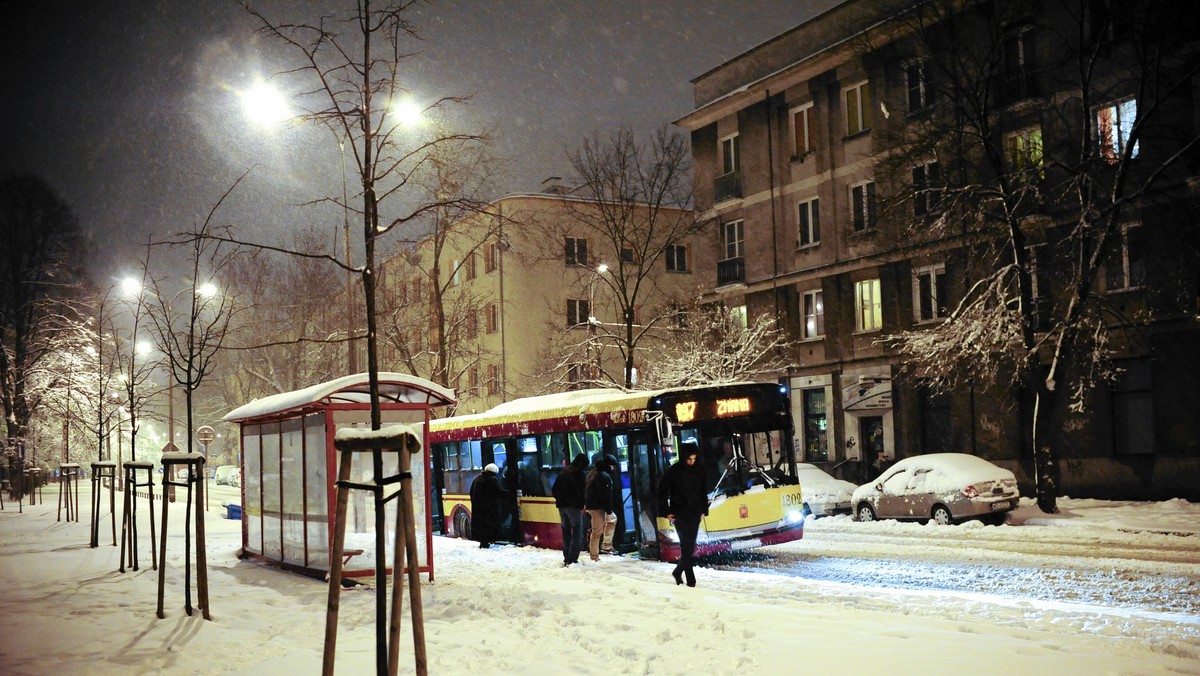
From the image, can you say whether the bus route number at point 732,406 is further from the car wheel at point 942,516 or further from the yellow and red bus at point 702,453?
the car wheel at point 942,516

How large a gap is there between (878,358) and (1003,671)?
92.7ft

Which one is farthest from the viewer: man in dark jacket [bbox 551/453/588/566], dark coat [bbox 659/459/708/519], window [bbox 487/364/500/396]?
window [bbox 487/364/500/396]

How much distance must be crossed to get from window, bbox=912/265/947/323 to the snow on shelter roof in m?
22.7

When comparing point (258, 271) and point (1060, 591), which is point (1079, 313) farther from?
point (258, 271)

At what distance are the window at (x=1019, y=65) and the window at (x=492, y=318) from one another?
1148 inches

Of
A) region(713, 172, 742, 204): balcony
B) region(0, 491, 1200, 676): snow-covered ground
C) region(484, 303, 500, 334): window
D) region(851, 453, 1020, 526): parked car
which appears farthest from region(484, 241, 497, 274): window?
region(0, 491, 1200, 676): snow-covered ground

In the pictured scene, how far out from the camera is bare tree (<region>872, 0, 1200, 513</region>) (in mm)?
23594

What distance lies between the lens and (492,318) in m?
54.3

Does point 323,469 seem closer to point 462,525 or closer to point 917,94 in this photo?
point 462,525

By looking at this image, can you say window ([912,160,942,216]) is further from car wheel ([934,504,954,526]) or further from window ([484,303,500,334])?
window ([484,303,500,334])

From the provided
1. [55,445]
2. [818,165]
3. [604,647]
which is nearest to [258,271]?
[55,445]

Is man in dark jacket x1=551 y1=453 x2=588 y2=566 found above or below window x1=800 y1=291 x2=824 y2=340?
below

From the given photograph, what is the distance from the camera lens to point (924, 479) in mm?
23016

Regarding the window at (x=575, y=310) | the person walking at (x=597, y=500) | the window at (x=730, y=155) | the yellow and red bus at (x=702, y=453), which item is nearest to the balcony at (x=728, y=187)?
the window at (x=730, y=155)
